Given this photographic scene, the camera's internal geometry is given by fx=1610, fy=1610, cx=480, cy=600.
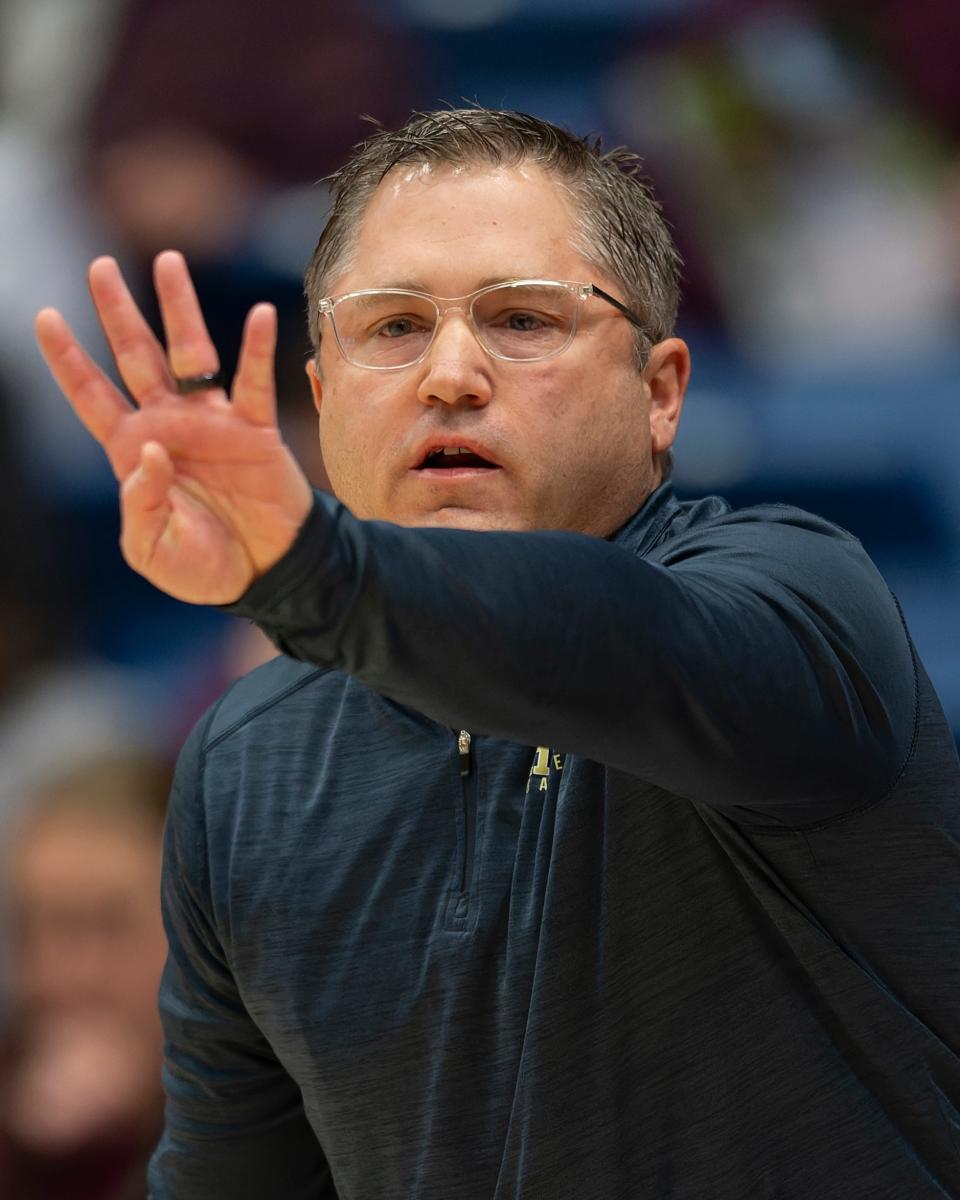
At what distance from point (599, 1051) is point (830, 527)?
46 cm

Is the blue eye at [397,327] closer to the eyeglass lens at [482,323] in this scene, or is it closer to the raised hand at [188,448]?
the eyeglass lens at [482,323]

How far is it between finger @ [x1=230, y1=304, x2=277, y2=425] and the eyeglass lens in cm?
56

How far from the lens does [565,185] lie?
158 cm

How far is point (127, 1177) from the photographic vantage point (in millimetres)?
2520

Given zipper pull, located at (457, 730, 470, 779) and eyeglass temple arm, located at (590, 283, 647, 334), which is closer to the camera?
zipper pull, located at (457, 730, 470, 779)

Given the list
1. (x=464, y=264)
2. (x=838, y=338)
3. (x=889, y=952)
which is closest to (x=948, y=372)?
(x=838, y=338)

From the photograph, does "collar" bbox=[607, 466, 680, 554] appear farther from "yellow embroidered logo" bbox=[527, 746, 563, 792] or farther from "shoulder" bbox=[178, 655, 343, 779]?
"shoulder" bbox=[178, 655, 343, 779]

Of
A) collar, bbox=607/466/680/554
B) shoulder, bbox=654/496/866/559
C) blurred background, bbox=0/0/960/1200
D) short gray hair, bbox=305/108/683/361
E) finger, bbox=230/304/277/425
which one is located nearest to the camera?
finger, bbox=230/304/277/425

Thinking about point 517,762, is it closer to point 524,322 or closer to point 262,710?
point 262,710

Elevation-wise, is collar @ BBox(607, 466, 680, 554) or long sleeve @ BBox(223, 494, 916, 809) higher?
collar @ BBox(607, 466, 680, 554)

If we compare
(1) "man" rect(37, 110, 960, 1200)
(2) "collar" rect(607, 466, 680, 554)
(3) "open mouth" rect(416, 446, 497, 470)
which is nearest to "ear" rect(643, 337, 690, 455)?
(1) "man" rect(37, 110, 960, 1200)

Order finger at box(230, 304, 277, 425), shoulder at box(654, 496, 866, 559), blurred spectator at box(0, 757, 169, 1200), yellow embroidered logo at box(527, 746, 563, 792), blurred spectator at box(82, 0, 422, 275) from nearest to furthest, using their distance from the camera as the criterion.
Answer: finger at box(230, 304, 277, 425) < shoulder at box(654, 496, 866, 559) < yellow embroidered logo at box(527, 746, 563, 792) < blurred spectator at box(0, 757, 169, 1200) < blurred spectator at box(82, 0, 422, 275)

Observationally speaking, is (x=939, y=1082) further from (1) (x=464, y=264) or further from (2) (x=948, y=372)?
(2) (x=948, y=372)

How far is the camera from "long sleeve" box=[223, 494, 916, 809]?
0.94 metres
